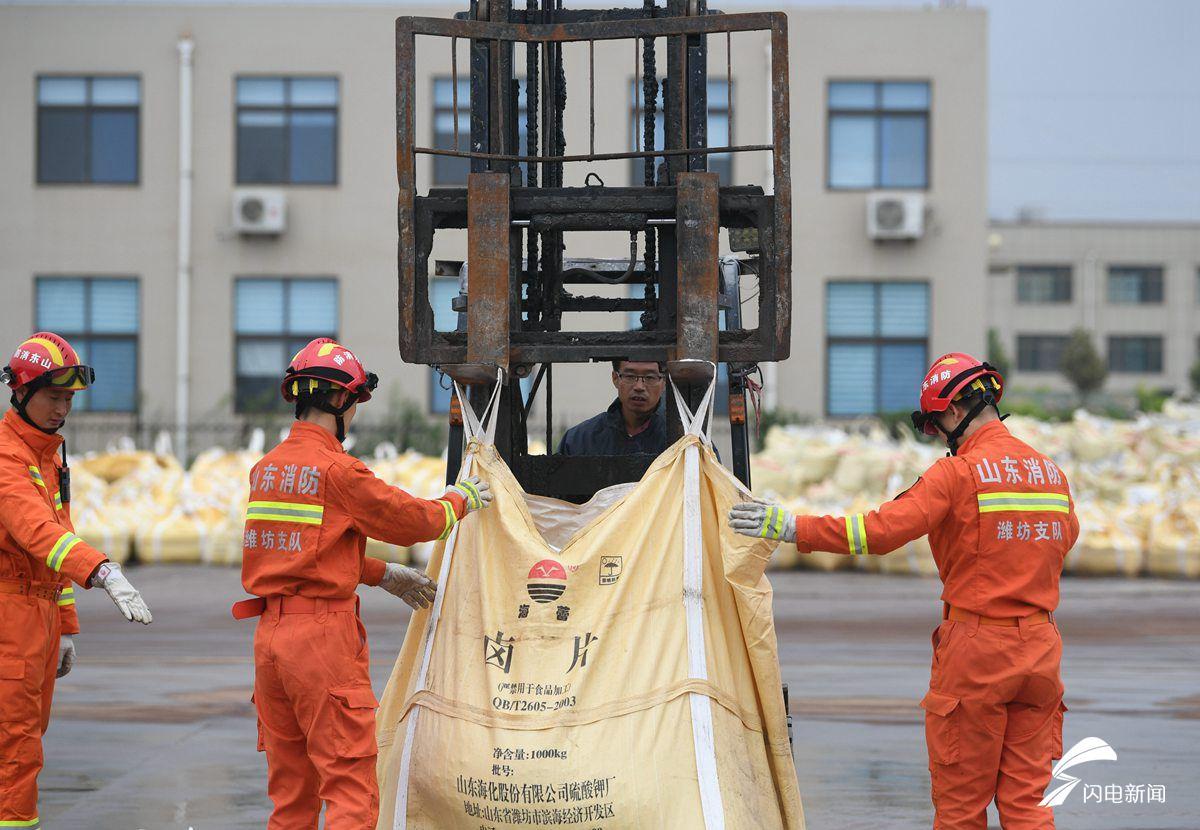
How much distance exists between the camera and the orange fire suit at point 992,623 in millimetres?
4766

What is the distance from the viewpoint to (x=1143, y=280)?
60125 millimetres

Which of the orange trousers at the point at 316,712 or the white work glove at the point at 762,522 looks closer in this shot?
the orange trousers at the point at 316,712

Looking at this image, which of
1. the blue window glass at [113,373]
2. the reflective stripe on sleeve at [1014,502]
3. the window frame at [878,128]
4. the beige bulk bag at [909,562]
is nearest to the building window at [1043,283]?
the window frame at [878,128]

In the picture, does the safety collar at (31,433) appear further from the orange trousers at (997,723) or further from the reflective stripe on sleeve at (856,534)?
the orange trousers at (997,723)

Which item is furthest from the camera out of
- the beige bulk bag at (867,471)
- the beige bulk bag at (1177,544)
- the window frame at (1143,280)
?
the window frame at (1143,280)

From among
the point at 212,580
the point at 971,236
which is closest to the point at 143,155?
the point at 212,580

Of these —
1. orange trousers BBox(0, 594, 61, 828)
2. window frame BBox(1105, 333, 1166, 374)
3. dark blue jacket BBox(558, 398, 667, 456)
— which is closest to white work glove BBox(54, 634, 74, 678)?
orange trousers BBox(0, 594, 61, 828)

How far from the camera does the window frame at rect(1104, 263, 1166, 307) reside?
5988 cm

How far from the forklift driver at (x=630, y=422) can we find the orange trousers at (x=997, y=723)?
212 centimetres

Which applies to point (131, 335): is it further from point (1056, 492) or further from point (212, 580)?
point (1056, 492)

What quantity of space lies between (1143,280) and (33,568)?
61.1 metres

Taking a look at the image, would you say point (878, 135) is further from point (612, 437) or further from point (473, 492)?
point (473, 492)

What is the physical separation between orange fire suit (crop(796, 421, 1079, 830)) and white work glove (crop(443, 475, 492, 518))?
1.14 m

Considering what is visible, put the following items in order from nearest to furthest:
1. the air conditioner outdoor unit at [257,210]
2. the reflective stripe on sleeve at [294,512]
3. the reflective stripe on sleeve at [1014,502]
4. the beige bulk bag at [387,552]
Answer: the reflective stripe on sleeve at [294,512] < the reflective stripe on sleeve at [1014,502] < the beige bulk bag at [387,552] < the air conditioner outdoor unit at [257,210]
